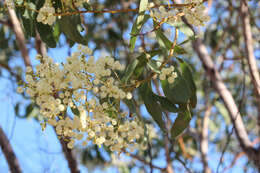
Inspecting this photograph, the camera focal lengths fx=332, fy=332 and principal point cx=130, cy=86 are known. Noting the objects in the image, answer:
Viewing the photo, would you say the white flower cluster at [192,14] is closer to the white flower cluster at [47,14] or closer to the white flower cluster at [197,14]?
the white flower cluster at [197,14]

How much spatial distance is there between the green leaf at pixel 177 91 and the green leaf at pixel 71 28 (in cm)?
37

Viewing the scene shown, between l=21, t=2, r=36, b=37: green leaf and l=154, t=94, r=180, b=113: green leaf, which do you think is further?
l=21, t=2, r=36, b=37: green leaf

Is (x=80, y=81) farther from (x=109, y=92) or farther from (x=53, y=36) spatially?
(x=53, y=36)

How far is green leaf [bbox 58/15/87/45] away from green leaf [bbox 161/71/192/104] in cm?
37

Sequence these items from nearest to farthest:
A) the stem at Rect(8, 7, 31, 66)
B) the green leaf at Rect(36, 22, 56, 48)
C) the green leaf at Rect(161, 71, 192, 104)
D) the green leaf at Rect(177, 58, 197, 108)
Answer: the green leaf at Rect(161, 71, 192, 104), the green leaf at Rect(177, 58, 197, 108), the green leaf at Rect(36, 22, 56, 48), the stem at Rect(8, 7, 31, 66)

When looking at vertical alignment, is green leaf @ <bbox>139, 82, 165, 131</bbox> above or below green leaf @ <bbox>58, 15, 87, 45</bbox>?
below

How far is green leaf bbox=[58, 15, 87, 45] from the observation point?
1.08m

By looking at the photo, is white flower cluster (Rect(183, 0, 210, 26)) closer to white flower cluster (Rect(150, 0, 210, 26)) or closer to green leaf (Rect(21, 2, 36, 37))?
white flower cluster (Rect(150, 0, 210, 26))

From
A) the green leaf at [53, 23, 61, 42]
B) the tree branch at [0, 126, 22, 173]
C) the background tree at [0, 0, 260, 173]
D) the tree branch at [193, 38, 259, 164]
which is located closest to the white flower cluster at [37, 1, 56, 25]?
the background tree at [0, 0, 260, 173]

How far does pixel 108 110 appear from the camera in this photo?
840 millimetres

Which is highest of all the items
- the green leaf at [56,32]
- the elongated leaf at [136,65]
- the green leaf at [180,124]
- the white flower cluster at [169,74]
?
→ the green leaf at [56,32]

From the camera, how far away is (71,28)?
110 cm

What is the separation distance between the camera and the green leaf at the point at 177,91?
0.87 metres

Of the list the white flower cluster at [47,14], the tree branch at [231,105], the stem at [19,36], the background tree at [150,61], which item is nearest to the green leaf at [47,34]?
the background tree at [150,61]
